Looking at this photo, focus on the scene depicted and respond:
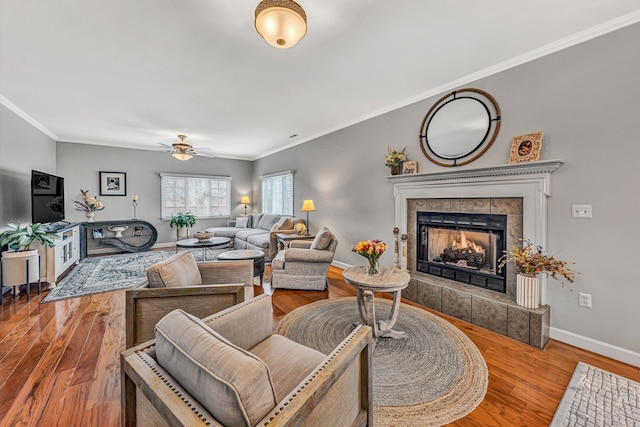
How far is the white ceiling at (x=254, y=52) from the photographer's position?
1947 millimetres

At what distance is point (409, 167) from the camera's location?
3.55 meters

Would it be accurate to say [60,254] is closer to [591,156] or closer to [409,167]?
[409,167]

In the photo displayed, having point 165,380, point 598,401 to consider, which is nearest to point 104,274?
point 165,380

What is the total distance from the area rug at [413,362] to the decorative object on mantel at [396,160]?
179 cm

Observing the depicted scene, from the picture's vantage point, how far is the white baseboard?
207cm

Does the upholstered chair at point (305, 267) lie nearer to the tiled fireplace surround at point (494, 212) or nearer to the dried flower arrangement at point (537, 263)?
the tiled fireplace surround at point (494, 212)

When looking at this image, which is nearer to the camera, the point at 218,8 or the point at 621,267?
the point at 218,8

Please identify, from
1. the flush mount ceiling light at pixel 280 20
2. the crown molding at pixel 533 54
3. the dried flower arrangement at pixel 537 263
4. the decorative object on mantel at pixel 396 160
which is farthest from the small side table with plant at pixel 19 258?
the dried flower arrangement at pixel 537 263

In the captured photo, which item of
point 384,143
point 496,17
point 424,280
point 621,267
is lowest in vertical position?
point 424,280

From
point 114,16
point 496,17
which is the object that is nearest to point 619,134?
point 496,17

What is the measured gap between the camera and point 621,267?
212 centimetres

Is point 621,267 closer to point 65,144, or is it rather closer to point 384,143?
point 384,143

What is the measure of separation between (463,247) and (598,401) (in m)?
1.69

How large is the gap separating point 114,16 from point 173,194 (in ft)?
18.3
